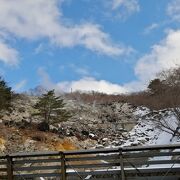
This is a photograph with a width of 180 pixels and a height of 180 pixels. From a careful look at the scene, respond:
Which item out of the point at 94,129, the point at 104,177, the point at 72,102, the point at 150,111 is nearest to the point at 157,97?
the point at 150,111

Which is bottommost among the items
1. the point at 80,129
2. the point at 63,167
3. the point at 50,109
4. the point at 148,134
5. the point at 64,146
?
the point at 63,167

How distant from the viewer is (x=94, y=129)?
3859 cm

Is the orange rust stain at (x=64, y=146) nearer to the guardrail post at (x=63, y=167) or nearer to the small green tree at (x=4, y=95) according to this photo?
the small green tree at (x=4, y=95)

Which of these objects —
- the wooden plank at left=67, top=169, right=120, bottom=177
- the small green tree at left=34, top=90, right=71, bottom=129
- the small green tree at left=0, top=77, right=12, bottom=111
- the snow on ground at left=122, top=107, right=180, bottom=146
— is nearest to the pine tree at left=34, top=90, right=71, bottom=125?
the small green tree at left=34, top=90, right=71, bottom=129

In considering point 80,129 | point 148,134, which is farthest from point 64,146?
point 148,134

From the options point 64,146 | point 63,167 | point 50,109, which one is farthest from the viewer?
point 50,109

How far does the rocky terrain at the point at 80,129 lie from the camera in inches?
1131

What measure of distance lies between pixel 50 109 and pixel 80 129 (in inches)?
164

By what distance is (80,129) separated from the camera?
37.2 m

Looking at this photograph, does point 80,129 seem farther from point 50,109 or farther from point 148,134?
point 148,134

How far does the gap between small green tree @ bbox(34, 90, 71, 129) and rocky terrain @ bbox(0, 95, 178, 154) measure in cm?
69

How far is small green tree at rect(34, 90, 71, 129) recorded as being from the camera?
3391 cm

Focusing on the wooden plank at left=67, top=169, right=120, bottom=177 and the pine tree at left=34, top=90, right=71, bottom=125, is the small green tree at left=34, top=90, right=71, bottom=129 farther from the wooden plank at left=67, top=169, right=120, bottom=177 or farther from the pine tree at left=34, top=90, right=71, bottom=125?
the wooden plank at left=67, top=169, right=120, bottom=177

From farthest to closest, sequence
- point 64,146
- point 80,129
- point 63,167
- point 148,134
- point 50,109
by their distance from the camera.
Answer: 1. point 148,134
2. point 80,129
3. point 50,109
4. point 64,146
5. point 63,167
